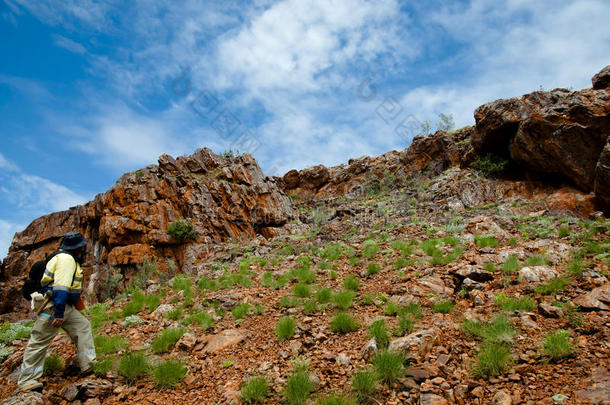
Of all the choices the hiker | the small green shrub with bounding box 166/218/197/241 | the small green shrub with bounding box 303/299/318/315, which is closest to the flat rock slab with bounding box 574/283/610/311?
the small green shrub with bounding box 303/299/318/315

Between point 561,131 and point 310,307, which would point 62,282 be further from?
point 561,131

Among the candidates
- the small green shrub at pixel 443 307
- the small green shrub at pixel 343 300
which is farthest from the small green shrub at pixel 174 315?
the small green shrub at pixel 443 307

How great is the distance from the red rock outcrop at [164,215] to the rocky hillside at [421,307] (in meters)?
3.03

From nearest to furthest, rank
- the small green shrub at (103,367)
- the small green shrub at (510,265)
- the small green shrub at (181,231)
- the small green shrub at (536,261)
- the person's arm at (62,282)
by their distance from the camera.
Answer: the person's arm at (62,282)
the small green shrub at (103,367)
the small green shrub at (510,265)
the small green shrub at (536,261)
the small green shrub at (181,231)

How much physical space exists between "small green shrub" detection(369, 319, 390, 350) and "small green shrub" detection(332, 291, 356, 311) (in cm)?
128

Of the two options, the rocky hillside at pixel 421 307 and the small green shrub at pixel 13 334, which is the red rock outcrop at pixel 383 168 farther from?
the small green shrub at pixel 13 334

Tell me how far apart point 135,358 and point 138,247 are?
62.8 feet

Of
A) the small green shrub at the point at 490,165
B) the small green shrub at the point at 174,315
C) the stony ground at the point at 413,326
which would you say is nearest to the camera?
the stony ground at the point at 413,326

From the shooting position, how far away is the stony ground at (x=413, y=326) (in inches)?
143

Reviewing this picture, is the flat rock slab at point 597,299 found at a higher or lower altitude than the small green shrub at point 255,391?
higher

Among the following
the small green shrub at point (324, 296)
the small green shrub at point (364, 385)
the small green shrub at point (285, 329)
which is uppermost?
the small green shrub at point (324, 296)

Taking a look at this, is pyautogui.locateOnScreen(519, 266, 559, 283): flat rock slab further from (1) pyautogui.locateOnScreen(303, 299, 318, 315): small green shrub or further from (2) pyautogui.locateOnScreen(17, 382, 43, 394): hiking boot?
(2) pyautogui.locateOnScreen(17, 382, 43, 394): hiking boot

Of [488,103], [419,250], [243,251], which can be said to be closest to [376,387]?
[419,250]

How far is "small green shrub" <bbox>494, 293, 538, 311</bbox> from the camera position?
502 centimetres
